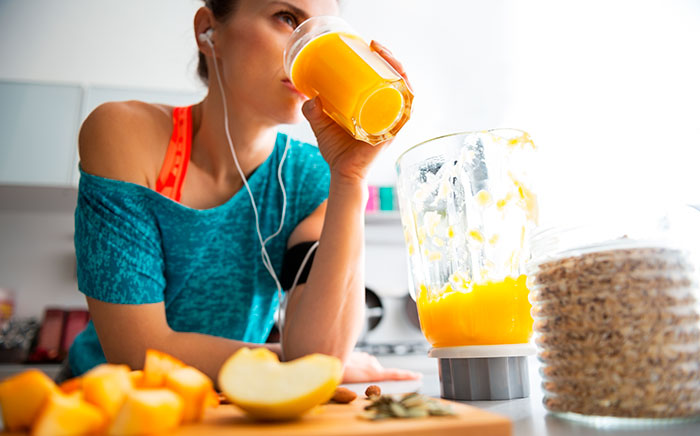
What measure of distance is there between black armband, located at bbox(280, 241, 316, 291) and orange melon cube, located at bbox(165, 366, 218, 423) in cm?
56

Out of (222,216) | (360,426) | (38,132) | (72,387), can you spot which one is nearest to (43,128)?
(38,132)

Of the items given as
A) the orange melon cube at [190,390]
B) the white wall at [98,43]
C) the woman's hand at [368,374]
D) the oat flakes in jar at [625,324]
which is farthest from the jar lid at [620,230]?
the white wall at [98,43]

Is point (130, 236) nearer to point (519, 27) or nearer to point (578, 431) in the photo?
point (578, 431)

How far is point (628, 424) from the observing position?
1.10 feet

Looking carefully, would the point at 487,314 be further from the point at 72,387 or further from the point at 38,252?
the point at 38,252

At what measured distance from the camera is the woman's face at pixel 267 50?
83cm

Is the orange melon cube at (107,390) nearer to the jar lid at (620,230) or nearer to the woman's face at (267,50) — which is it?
the jar lid at (620,230)

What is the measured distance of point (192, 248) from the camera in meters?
0.89

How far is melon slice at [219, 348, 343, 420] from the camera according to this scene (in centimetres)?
31

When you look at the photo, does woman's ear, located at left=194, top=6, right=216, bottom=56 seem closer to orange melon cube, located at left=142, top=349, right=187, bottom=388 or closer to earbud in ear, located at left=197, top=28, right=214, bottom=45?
earbud in ear, located at left=197, top=28, right=214, bottom=45

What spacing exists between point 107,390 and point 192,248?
62 cm

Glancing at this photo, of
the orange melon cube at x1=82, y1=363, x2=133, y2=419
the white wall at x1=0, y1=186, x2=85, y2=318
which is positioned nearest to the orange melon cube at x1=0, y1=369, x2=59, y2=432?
the orange melon cube at x1=82, y1=363, x2=133, y2=419

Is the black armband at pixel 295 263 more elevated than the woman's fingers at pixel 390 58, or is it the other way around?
the woman's fingers at pixel 390 58

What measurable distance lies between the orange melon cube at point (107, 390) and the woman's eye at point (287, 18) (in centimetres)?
70
